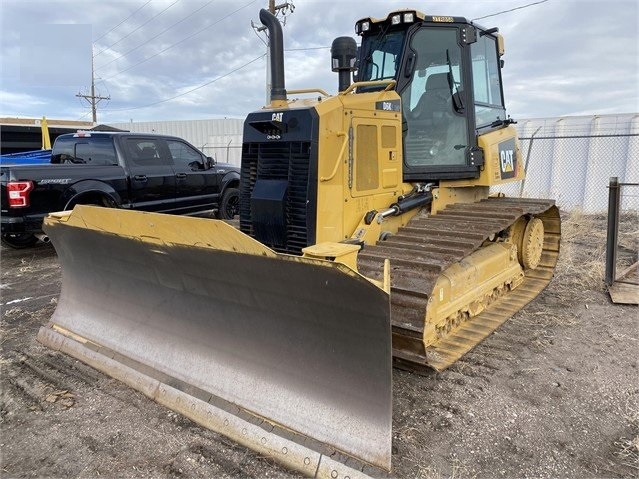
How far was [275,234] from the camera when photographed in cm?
388

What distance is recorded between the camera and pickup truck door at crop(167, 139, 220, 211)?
8702 mm

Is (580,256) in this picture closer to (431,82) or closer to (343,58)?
(431,82)

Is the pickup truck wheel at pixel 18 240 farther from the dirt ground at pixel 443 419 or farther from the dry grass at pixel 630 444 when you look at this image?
Result: the dry grass at pixel 630 444

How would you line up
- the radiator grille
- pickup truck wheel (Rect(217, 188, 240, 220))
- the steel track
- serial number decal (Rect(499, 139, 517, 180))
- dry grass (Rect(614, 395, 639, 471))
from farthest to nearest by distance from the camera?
pickup truck wheel (Rect(217, 188, 240, 220))
serial number decal (Rect(499, 139, 517, 180))
the radiator grille
the steel track
dry grass (Rect(614, 395, 639, 471))

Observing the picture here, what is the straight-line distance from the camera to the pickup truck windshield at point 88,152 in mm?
8000

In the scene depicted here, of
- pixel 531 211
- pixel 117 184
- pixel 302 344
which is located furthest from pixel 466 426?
pixel 117 184

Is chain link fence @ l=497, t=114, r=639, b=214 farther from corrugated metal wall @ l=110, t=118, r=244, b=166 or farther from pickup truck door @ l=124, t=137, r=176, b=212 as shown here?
corrugated metal wall @ l=110, t=118, r=244, b=166

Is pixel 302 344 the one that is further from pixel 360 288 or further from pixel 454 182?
pixel 454 182

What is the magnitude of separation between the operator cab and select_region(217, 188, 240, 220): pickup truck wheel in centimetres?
521

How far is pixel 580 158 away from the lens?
41.7ft

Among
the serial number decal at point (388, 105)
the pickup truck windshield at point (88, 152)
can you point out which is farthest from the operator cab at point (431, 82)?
the pickup truck windshield at point (88, 152)

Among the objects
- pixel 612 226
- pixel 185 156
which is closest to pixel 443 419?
pixel 612 226

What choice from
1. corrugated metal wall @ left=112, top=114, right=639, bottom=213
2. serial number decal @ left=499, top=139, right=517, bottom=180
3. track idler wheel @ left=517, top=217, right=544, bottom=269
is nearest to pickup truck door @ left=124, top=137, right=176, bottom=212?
serial number decal @ left=499, top=139, right=517, bottom=180

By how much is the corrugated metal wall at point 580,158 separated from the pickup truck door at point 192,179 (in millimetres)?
8231
